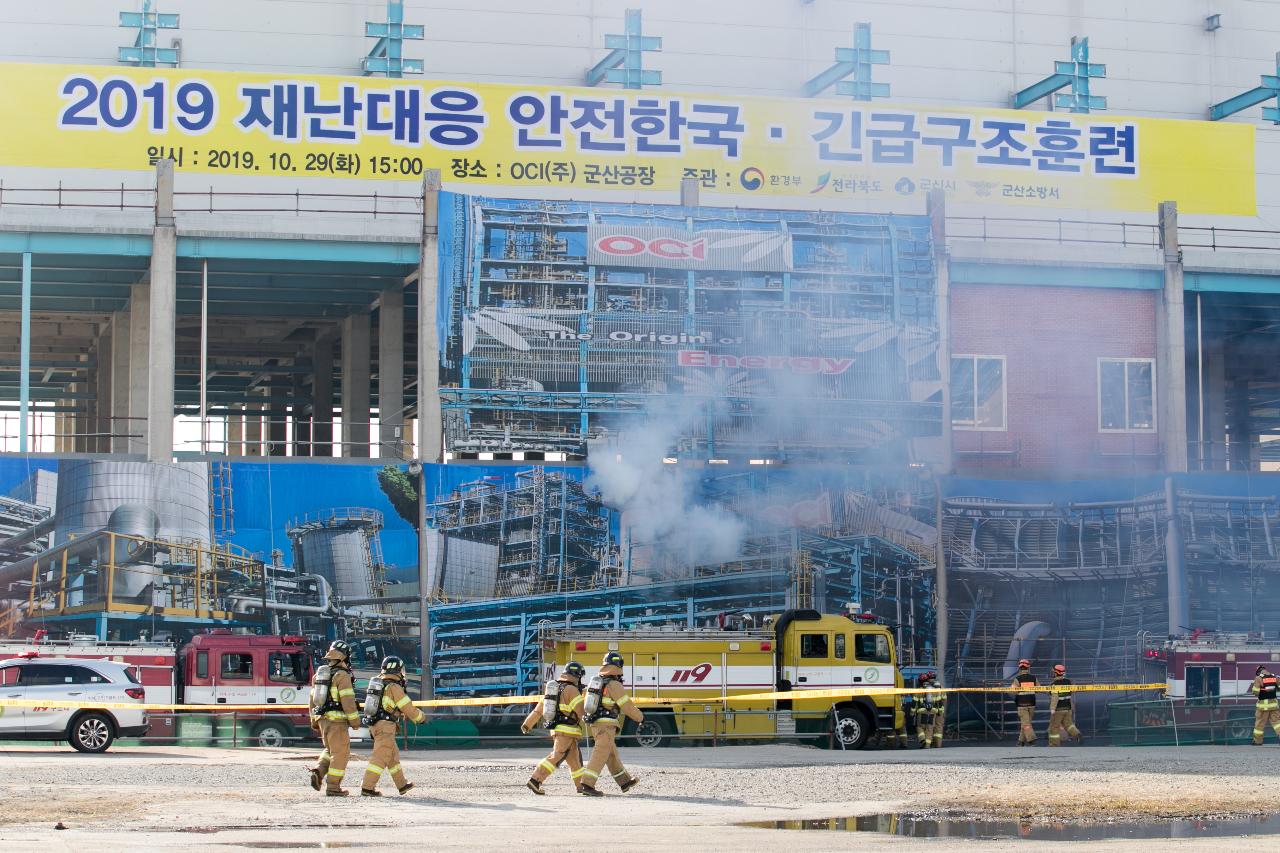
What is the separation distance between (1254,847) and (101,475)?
24711 millimetres

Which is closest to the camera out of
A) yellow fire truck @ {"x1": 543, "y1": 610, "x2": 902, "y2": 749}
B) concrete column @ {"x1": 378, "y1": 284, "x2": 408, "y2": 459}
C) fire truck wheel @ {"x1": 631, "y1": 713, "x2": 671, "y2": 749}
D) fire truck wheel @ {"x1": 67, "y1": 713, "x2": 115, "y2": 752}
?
fire truck wheel @ {"x1": 67, "y1": 713, "x2": 115, "y2": 752}

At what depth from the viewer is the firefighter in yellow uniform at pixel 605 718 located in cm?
1809

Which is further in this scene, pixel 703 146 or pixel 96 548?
pixel 703 146

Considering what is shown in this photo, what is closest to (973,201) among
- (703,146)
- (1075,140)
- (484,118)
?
(1075,140)

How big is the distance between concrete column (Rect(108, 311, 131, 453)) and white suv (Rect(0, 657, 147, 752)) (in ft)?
50.2

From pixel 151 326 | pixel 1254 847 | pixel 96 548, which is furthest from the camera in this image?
pixel 151 326

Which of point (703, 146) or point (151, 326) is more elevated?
point (703, 146)

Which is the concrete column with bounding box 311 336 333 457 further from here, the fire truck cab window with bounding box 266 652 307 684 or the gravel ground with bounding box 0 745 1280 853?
the gravel ground with bounding box 0 745 1280 853

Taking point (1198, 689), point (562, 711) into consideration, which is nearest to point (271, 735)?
point (562, 711)

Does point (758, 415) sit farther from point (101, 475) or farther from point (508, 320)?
point (101, 475)

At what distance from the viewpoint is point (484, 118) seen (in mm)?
37594

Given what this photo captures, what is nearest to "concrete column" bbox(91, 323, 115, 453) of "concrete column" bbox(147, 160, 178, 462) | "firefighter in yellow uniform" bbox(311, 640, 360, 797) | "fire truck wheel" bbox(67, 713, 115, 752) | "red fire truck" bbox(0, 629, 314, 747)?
"concrete column" bbox(147, 160, 178, 462)

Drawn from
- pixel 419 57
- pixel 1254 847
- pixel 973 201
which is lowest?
pixel 1254 847

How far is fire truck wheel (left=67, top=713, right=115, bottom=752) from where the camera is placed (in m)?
25.2
